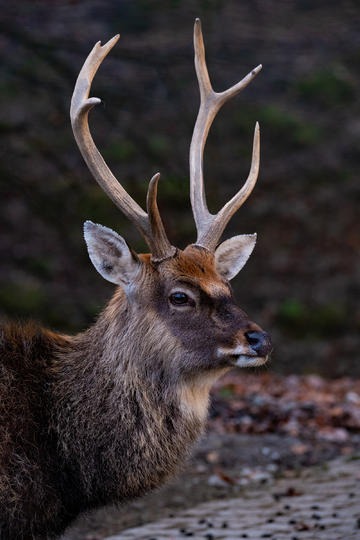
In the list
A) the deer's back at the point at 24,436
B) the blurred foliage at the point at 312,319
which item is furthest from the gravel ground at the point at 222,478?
the blurred foliage at the point at 312,319

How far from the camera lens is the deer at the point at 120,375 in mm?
4281

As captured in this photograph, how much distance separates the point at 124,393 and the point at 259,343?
2.68 feet

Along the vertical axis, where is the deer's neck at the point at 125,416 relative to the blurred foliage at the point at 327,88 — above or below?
below

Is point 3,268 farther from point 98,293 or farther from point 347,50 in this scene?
point 347,50

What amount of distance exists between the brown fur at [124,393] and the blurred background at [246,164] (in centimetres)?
449

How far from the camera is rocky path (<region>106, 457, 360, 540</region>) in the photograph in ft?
17.7

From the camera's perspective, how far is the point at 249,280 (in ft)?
43.2

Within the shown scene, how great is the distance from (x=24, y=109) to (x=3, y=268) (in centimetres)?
222

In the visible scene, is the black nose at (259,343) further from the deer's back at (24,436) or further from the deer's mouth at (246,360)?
the deer's back at (24,436)

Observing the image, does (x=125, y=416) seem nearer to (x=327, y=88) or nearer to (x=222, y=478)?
(x=222, y=478)

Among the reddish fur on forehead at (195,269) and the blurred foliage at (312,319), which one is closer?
the reddish fur on forehead at (195,269)

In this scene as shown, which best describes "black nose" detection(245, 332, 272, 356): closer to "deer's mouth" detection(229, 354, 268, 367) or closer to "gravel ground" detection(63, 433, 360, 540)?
"deer's mouth" detection(229, 354, 268, 367)

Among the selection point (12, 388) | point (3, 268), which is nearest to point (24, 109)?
point (3, 268)

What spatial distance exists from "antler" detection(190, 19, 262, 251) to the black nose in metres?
0.86
